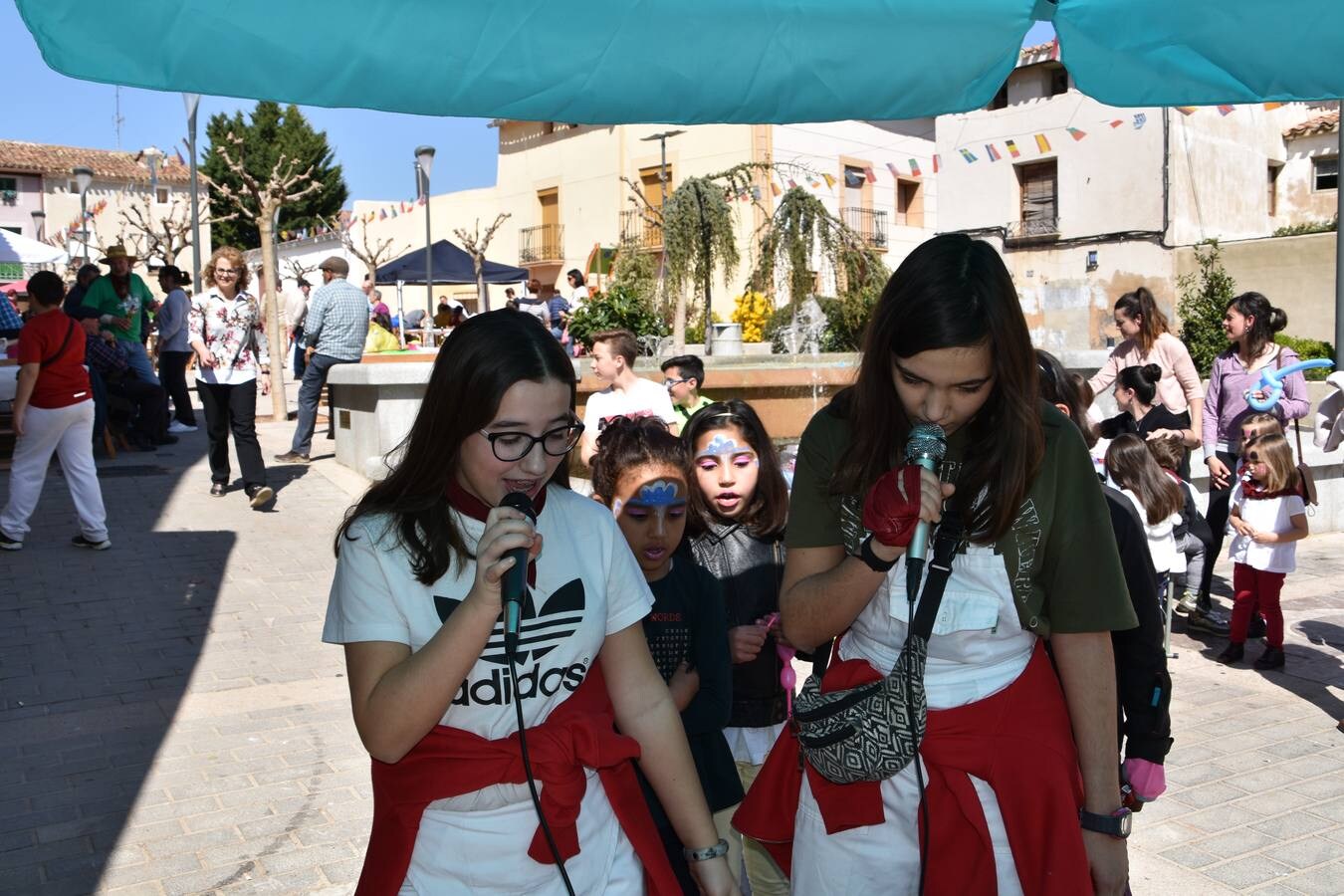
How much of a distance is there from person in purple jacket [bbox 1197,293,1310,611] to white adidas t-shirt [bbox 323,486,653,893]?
633 centimetres

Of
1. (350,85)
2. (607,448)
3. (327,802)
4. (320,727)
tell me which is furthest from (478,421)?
(320,727)

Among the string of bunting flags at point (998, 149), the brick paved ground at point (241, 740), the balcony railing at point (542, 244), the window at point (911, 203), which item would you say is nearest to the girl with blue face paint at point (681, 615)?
the brick paved ground at point (241, 740)

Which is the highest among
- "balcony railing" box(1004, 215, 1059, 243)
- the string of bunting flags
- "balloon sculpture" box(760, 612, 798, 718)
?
the string of bunting flags

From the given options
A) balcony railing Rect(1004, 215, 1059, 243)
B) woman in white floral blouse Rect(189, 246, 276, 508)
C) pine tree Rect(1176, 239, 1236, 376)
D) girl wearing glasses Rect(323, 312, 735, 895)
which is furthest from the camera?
balcony railing Rect(1004, 215, 1059, 243)

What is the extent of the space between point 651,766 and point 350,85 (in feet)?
4.52

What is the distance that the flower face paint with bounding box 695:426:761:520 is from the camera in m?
3.65

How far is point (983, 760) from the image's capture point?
2.19 meters

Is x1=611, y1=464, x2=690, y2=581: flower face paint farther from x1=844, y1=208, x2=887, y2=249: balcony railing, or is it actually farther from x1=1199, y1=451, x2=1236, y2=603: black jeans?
x1=844, y1=208, x2=887, y2=249: balcony railing

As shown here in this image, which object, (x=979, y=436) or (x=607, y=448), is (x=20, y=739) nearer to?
(x=607, y=448)

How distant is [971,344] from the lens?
2189mm

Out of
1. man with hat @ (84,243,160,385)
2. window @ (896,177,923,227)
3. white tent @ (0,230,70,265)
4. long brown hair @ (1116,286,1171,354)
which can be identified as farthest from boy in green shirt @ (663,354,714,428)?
window @ (896,177,923,227)

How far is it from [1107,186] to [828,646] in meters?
32.5

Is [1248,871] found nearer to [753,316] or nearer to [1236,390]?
[1236,390]

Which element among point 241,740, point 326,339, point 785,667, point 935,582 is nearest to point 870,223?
point 326,339
